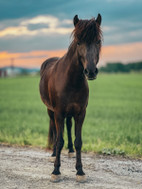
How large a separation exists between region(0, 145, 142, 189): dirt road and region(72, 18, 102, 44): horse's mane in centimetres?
257

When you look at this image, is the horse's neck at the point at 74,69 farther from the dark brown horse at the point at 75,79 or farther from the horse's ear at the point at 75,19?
the horse's ear at the point at 75,19

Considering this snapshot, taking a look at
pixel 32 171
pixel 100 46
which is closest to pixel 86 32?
pixel 100 46

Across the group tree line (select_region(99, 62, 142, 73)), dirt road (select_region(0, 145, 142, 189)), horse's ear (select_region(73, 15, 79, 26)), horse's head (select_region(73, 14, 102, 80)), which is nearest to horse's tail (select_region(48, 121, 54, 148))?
dirt road (select_region(0, 145, 142, 189))

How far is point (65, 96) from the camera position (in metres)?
5.18

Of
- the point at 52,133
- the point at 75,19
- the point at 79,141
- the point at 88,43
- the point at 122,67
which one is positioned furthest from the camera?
the point at 122,67

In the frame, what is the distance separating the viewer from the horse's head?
14.1 feet

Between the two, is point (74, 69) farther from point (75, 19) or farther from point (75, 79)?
point (75, 19)

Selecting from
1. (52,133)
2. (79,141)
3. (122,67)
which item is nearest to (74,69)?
(79,141)

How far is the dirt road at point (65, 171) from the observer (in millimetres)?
4957

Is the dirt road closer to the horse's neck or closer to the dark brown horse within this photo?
the dark brown horse

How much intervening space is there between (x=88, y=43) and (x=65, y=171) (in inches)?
109

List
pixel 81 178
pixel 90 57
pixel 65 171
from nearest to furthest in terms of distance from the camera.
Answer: pixel 90 57 → pixel 81 178 → pixel 65 171

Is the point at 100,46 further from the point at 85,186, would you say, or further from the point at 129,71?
the point at 129,71

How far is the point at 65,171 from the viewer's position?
18.8ft
